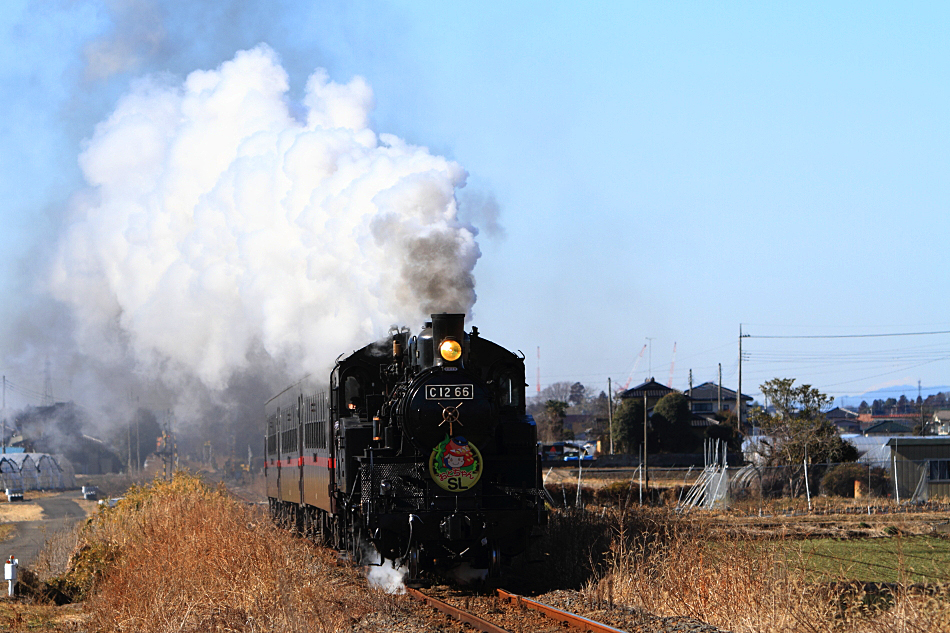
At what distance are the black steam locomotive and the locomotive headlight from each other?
15mm

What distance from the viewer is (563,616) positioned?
11375 millimetres

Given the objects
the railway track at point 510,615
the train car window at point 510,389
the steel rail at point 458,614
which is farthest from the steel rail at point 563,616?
the train car window at point 510,389

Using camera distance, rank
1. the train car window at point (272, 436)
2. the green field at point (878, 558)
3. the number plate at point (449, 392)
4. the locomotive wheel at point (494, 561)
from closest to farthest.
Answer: the number plate at point (449, 392), the locomotive wheel at point (494, 561), the green field at point (878, 558), the train car window at point (272, 436)

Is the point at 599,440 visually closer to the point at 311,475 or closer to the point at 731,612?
the point at 311,475

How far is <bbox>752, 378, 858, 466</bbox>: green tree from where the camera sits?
47719mm

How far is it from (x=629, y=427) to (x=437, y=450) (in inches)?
2344

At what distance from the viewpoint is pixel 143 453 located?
4756 inches

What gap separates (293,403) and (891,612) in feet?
52.1

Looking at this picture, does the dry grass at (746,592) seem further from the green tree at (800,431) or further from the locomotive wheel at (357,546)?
the green tree at (800,431)

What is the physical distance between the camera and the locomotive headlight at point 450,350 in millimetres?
14109

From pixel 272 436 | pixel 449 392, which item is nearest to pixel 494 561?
pixel 449 392

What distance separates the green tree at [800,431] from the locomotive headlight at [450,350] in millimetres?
34219

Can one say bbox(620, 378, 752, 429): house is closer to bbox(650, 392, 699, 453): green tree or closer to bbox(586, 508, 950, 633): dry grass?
bbox(650, 392, 699, 453): green tree

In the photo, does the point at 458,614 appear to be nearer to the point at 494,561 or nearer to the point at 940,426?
the point at 494,561
